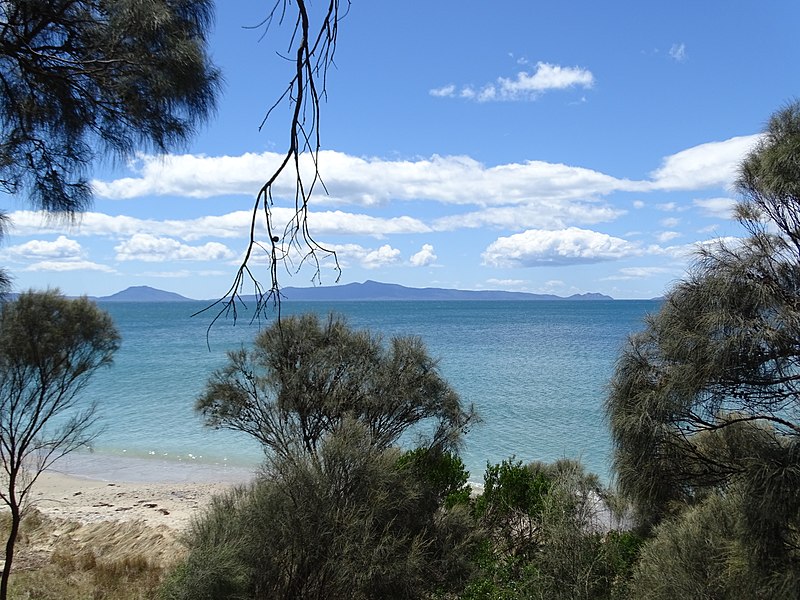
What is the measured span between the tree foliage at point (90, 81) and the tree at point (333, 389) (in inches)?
391

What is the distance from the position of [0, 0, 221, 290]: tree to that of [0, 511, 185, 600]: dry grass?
787 centimetres

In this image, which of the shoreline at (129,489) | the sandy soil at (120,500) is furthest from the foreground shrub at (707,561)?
the sandy soil at (120,500)

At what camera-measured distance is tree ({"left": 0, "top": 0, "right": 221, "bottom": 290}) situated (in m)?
3.51

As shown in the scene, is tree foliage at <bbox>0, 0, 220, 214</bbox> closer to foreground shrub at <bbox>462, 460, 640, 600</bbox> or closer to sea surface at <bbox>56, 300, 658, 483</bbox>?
sea surface at <bbox>56, 300, 658, 483</bbox>

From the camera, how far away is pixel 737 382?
6.89 meters

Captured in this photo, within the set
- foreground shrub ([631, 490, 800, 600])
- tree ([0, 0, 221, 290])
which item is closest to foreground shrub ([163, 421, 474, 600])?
foreground shrub ([631, 490, 800, 600])

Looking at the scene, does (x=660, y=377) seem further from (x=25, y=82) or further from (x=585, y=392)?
(x=585, y=392)

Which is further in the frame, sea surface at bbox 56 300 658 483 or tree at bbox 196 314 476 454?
sea surface at bbox 56 300 658 483

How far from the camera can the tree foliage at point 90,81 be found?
11.5 ft

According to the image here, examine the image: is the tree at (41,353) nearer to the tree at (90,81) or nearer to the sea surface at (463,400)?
the sea surface at (463,400)

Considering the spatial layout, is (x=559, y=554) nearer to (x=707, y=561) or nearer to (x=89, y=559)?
(x=707, y=561)

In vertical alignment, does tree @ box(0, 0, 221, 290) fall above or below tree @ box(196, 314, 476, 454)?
above

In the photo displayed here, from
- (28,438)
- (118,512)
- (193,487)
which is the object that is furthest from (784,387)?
(193,487)

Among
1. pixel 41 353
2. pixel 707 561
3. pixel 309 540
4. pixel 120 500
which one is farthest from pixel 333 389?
pixel 120 500
